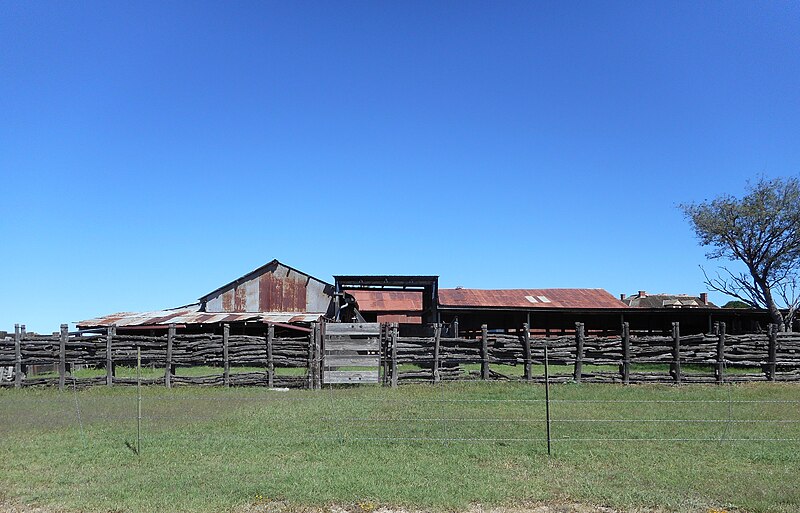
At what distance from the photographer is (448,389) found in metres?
18.2

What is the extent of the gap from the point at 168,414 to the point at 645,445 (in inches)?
353

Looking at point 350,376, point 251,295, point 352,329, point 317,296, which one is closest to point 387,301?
point 317,296

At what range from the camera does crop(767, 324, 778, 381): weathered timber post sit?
21.0m

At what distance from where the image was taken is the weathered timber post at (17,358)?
1914cm

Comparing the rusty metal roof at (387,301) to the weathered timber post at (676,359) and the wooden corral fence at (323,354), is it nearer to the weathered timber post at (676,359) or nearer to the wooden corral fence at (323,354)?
the wooden corral fence at (323,354)

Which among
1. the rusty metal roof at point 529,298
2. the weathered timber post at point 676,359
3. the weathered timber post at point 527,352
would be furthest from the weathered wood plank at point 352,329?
the rusty metal roof at point 529,298

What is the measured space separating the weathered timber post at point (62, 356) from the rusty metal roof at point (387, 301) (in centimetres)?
2886

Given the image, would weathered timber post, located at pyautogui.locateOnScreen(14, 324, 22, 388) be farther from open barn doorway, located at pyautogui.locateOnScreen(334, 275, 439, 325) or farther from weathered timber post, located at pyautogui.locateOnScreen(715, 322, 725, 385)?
weathered timber post, located at pyautogui.locateOnScreen(715, 322, 725, 385)

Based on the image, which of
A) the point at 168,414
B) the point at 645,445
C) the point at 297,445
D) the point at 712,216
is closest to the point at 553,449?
the point at 645,445

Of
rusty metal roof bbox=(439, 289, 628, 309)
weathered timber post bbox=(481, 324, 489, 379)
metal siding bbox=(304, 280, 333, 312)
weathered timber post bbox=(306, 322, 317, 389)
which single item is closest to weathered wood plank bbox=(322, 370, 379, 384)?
weathered timber post bbox=(306, 322, 317, 389)

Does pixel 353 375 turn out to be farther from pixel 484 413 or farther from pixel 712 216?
pixel 712 216

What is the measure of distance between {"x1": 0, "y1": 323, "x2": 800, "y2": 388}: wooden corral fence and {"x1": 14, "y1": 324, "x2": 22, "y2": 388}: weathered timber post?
0.09 ft

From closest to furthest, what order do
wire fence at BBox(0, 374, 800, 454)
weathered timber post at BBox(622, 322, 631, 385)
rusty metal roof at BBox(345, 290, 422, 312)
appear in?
wire fence at BBox(0, 374, 800, 454)
weathered timber post at BBox(622, 322, 631, 385)
rusty metal roof at BBox(345, 290, 422, 312)

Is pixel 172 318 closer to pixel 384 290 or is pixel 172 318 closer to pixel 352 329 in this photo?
pixel 384 290
